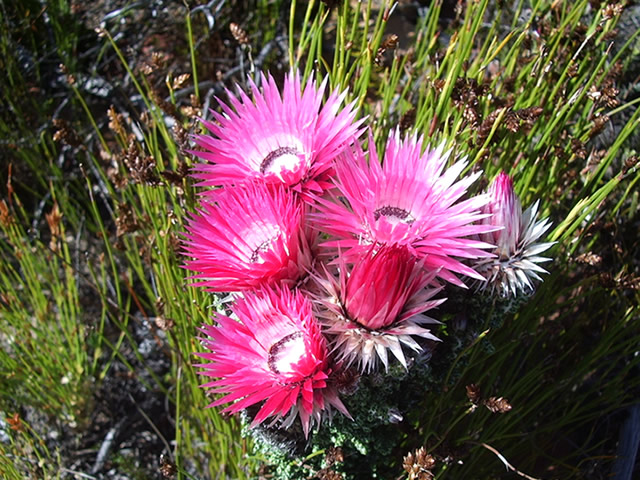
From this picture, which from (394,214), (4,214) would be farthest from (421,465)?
(4,214)

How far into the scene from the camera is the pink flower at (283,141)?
41.0 inches

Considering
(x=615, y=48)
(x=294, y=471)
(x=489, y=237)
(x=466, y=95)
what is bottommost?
(x=294, y=471)

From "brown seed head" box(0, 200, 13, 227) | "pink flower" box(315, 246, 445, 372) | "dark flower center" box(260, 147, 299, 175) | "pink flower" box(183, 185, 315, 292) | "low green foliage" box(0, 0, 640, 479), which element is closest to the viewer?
"pink flower" box(315, 246, 445, 372)

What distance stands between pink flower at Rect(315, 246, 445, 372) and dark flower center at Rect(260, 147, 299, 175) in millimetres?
244

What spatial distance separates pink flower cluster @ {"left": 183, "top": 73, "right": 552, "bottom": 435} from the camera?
898mm

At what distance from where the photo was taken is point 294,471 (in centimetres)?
132

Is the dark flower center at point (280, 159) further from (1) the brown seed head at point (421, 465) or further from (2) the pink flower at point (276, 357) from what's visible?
(1) the brown seed head at point (421, 465)

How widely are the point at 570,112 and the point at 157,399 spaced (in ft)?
5.34

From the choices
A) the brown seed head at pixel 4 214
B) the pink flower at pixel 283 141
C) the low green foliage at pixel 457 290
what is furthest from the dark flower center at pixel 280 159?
the brown seed head at pixel 4 214

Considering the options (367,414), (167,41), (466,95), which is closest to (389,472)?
(367,414)

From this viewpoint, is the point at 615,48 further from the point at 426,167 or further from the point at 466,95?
the point at 426,167

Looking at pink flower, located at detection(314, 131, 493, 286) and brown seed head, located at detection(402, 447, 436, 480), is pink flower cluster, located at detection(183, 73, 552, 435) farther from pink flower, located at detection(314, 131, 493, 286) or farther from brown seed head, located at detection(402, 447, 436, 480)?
brown seed head, located at detection(402, 447, 436, 480)

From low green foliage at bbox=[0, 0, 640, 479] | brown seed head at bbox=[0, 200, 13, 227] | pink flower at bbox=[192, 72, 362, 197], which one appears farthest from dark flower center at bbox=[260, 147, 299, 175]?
brown seed head at bbox=[0, 200, 13, 227]

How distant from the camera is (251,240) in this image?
1.00 meters
